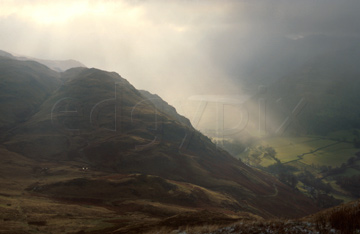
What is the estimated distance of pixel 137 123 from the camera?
149 metres

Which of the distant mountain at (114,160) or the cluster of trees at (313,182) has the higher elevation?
the distant mountain at (114,160)

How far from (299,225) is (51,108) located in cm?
17468

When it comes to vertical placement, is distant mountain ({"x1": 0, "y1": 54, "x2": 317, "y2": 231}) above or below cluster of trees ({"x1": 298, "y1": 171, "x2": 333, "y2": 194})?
above

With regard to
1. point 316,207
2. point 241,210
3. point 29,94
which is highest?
point 29,94

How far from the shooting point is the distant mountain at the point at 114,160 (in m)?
75.8

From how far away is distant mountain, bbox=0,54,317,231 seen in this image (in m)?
75.8

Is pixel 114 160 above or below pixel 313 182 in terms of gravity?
above

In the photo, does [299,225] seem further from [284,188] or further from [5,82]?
[5,82]

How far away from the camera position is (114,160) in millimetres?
112312

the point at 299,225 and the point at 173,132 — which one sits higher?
the point at 173,132

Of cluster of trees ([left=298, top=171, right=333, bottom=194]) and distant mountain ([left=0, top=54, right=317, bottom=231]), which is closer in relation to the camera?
distant mountain ([left=0, top=54, right=317, bottom=231])

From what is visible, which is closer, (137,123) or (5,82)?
Result: (137,123)

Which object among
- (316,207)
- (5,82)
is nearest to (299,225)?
(316,207)

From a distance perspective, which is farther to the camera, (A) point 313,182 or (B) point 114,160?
(A) point 313,182
